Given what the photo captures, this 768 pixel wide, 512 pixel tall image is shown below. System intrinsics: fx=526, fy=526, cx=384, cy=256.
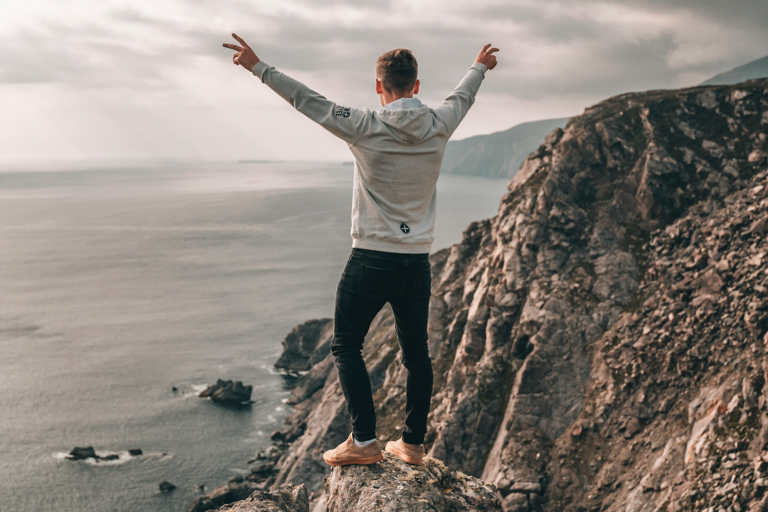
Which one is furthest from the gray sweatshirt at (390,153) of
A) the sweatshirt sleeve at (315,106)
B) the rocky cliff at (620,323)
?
the rocky cliff at (620,323)

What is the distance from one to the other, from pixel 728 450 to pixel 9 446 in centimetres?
8808

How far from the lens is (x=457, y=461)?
43.6 m

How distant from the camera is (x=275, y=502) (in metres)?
8.85

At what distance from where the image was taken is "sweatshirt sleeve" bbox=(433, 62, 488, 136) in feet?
21.4

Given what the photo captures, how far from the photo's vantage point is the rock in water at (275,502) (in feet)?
27.8

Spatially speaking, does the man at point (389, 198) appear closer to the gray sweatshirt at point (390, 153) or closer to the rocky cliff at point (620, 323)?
the gray sweatshirt at point (390, 153)

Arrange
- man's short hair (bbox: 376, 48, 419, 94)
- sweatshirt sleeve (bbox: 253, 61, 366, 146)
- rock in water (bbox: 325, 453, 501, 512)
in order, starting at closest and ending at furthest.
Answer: sweatshirt sleeve (bbox: 253, 61, 366, 146) → man's short hair (bbox: 376, 48, 419, 94) → rock in water (bbox: 325, 453, 501, 512)

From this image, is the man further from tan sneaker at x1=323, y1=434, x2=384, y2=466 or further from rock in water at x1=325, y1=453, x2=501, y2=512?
rock in water at x1=325, y1=453, x2=501, y2=512

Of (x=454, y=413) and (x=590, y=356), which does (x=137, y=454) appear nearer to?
(x=454, y=413)

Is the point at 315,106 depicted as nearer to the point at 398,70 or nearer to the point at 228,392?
the point at 398,70

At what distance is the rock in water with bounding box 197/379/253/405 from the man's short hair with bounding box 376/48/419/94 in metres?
89.8

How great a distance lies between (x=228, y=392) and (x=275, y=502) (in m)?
85.8

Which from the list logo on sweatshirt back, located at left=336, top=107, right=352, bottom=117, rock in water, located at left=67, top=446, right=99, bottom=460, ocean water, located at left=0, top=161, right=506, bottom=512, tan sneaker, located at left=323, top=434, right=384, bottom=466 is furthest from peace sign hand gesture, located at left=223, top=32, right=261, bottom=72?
rock in water, located at left=67, top=446, right=99, bottom=460

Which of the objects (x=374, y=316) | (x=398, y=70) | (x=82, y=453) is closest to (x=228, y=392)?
(x=82, y=453)
